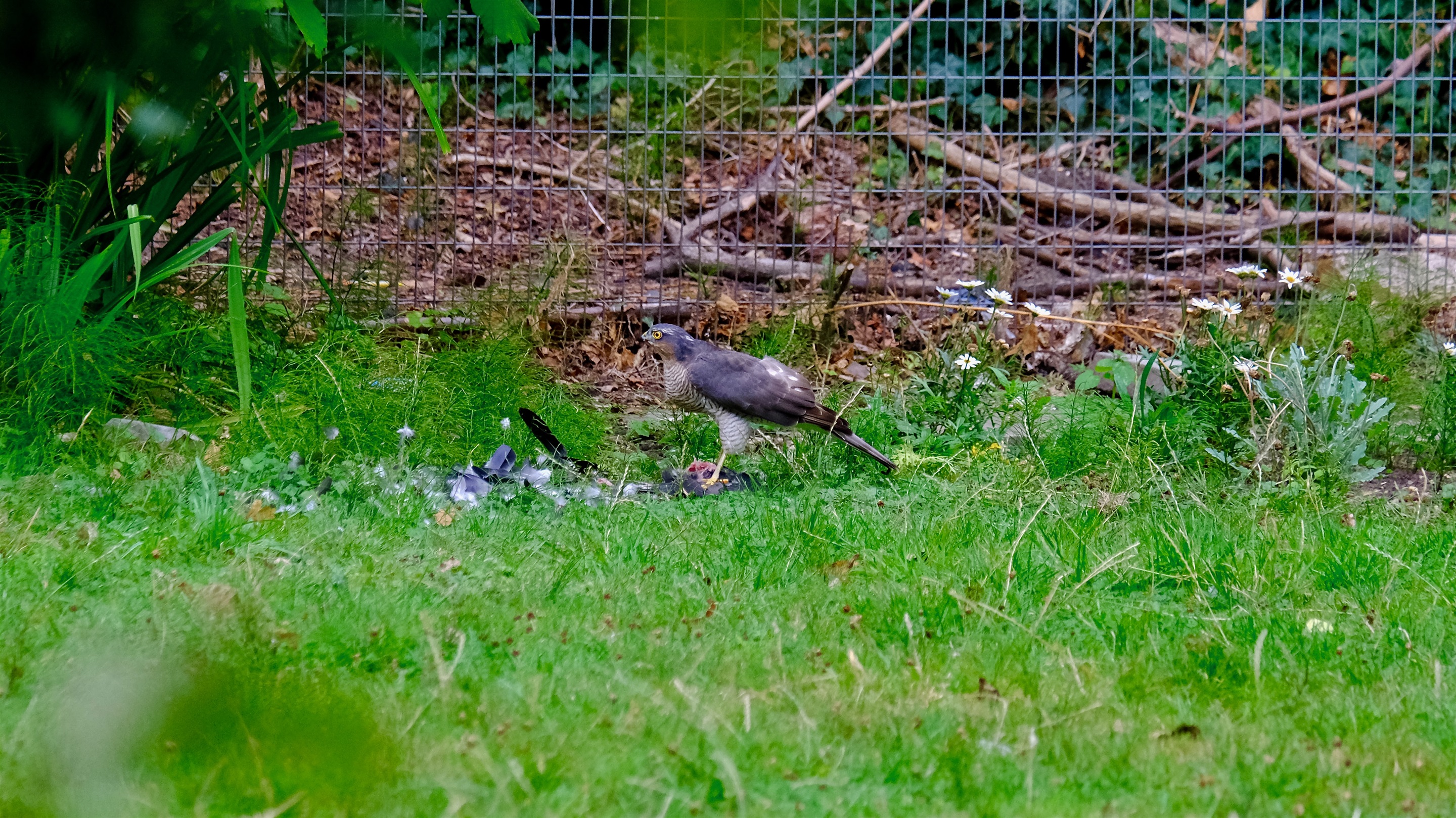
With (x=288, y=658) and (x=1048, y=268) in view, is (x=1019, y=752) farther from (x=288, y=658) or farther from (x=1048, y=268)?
(x=1048, y=268)

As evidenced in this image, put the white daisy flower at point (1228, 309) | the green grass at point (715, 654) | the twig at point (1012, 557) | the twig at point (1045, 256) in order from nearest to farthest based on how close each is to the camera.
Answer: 1. the green grass at point (715, 654)
2. the twig at point (1012, 557)
3. the white daisy flower at point (1228, 309)
4. the twig at point (1045, 256)

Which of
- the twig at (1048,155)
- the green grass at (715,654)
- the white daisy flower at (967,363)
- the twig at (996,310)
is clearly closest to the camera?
the green grass at (715,654)

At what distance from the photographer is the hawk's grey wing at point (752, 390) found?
15.3 feet

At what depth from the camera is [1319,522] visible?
12.5 ft

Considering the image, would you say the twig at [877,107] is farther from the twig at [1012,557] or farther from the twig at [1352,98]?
the twig at [1012,557]

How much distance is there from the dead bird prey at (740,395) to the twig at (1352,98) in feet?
9.87

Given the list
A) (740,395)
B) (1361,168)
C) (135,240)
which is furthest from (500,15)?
(1361,168)

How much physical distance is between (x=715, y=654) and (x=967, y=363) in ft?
9.06

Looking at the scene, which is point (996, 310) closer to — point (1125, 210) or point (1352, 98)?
point (1352, 98)

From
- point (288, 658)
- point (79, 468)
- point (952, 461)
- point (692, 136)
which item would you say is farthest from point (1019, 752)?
point (692, 136)

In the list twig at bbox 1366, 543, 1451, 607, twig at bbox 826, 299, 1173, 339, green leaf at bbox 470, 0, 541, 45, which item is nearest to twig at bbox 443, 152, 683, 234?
twig at bbox 826, 299, 1173, 339

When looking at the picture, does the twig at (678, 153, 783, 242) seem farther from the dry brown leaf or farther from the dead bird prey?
the dead bird prey

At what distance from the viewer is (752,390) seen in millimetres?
4648

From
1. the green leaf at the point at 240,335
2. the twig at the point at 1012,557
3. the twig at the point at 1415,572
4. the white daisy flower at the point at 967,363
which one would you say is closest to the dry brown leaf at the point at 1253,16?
the white daisy flower at the point at 967,363
